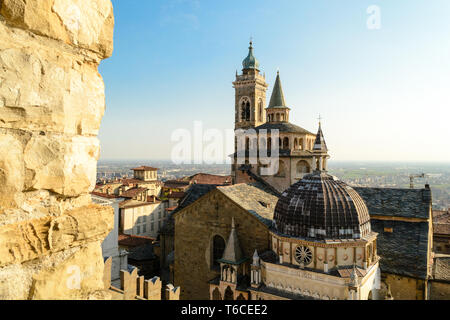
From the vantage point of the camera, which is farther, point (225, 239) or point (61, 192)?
point (225, 239)

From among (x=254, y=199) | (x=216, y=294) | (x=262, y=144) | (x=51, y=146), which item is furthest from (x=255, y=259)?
(x=51, y=146)

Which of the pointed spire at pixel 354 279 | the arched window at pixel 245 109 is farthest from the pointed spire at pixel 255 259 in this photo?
the arched window at pixel 245 109

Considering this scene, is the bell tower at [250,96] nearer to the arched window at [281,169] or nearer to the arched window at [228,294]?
the arched window at [281,169]

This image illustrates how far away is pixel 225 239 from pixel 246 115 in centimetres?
2417

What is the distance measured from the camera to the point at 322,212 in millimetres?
15570

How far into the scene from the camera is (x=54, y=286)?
174 cm

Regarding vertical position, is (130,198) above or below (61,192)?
below

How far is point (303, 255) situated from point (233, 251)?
3.78 metres

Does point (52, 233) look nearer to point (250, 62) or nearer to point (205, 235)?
point (205, 235)

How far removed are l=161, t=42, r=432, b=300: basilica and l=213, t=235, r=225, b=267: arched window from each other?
63 millimetres

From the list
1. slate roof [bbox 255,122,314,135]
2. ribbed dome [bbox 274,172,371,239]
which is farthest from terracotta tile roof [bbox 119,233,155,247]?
ribbed dome [bbox 274,172,371,239]
